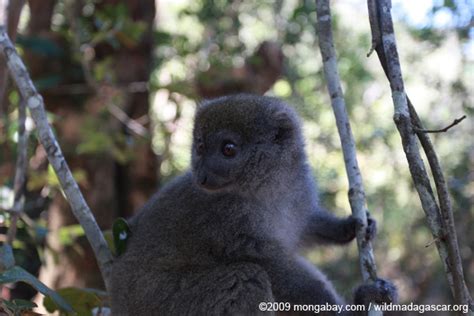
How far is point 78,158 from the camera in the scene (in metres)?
7.94

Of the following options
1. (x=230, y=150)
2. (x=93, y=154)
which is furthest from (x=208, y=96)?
(x=230, y=150)

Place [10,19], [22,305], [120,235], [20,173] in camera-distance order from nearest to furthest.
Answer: [22,305] → [120,235] → [20,173] → [10,19]

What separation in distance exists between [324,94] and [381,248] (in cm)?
265

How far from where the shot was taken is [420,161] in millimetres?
3072

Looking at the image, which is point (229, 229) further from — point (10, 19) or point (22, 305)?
point (10, 19)

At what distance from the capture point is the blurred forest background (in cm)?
717

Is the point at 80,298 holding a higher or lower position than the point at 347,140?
lower

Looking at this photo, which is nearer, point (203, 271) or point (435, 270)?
point (203, 271)

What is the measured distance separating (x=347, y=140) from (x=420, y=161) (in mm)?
781

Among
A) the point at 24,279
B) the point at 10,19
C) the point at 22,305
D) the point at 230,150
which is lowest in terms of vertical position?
the point at 22,305

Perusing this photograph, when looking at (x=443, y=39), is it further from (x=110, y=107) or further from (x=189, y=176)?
(x=189, y=176)

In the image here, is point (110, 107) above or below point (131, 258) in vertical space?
above

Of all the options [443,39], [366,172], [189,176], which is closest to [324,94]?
[366,172]

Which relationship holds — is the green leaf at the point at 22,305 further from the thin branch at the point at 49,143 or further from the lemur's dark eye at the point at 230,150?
the lemur's dark eye at the point at 230,150
